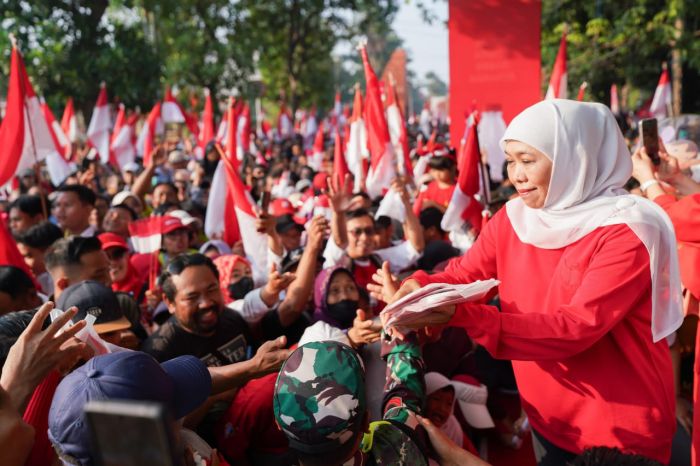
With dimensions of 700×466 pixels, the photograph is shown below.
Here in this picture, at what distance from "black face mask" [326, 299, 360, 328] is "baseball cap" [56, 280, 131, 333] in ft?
3.47

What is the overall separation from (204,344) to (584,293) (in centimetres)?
173

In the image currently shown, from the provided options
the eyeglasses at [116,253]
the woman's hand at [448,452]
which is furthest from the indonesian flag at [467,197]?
the woman's hand at [448,452]

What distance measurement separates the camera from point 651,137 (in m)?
2.55

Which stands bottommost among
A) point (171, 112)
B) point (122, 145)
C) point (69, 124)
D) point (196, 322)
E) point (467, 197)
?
point (196, 322)

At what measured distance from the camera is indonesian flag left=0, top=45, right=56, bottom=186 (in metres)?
5.27

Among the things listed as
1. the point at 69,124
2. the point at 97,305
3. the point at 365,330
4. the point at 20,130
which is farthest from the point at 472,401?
the point at 69,124

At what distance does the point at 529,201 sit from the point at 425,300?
0.50 meters

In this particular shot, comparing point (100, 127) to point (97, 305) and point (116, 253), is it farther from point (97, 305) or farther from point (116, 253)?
point (97, 305)

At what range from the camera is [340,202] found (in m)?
3.93

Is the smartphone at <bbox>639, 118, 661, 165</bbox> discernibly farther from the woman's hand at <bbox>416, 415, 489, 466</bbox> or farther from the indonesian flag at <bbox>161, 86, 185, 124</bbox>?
the indonesian flag at <bbox>161, 86, 185, 124</bbox>

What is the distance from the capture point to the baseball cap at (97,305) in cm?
250

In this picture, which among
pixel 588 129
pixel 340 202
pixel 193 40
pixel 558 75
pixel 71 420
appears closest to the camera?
pixel 71 420

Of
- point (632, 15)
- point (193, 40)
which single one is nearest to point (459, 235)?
point (632, 15)

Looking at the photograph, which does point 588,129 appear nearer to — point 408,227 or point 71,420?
point 71,420
